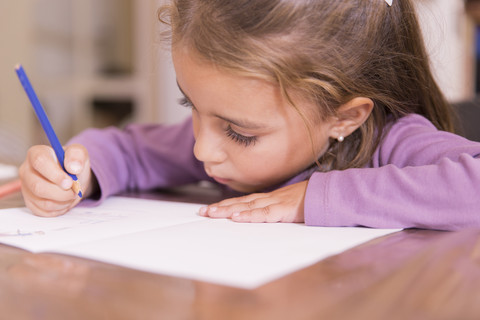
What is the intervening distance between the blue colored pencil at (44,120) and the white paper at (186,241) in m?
0.05

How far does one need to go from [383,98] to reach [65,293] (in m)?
0.55

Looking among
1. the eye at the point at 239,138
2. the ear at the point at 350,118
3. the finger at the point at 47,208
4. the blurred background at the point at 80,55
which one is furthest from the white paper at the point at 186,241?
the blurred background at the point at 80,55

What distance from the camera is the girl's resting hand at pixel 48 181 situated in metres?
0.70

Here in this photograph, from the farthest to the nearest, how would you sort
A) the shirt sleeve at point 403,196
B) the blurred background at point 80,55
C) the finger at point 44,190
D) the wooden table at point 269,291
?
1. the blurred background at point 80,55
2. the finger at point 44,190
3. the shirt sleeve at point 403,196
4. the wooden table at point 269,291

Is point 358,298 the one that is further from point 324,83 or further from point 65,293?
point 324,83

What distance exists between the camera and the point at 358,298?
14.1 inches

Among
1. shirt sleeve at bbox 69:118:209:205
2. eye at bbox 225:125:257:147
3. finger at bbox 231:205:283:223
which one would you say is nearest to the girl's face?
eye at bbox 225:125:257:147

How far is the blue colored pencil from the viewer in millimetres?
641

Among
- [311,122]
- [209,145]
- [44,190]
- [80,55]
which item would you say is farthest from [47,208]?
[80,55]

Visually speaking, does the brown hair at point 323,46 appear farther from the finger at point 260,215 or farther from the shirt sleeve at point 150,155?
the shirt sleeve at point 150,155

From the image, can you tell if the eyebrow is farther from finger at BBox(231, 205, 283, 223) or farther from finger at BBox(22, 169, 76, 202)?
finger at BBox(22, 169, 76, 202)

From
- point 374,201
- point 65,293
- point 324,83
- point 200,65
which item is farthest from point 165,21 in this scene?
point 65,293

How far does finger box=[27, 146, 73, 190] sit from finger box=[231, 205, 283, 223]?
0.23 m

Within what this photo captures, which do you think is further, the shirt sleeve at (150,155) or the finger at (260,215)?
the shirt sleeve at (150,155)
